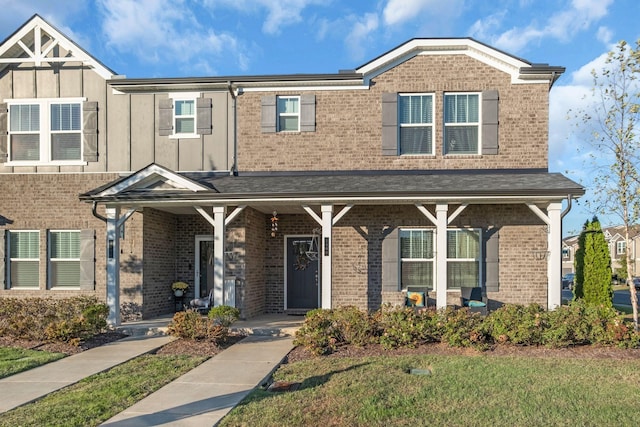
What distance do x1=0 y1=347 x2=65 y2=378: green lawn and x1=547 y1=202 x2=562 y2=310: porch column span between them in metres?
9.44

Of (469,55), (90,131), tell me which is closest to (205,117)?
(90,131)

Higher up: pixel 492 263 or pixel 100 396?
pixel 492 263

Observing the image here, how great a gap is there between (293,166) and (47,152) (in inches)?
244

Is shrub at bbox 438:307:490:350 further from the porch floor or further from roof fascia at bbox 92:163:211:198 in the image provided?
roof fascia at bbox 92:163:211:198

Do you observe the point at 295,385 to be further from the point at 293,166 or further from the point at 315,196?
the point at 293,166

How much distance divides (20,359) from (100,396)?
3111 millimetres

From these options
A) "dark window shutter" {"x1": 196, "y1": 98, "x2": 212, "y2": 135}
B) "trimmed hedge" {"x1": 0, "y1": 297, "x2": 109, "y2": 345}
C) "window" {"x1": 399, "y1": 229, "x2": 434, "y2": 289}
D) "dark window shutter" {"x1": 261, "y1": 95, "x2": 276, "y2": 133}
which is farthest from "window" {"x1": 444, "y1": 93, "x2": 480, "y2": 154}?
"trimmed hedge" {"x1": 0, "y1": 297, "x2": 109, "y2": 345}

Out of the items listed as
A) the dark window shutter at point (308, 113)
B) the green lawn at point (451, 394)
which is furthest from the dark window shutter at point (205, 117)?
the green lawn at point (451, 394)

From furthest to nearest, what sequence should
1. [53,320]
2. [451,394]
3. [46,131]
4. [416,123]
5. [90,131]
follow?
1. [46,131]
2. [90,131]
3. [416,123]
4. [53,320]
5. [451,394]

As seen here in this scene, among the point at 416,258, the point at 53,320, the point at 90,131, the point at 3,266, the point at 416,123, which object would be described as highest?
the point at 416,123

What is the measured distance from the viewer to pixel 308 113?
12.6 meters

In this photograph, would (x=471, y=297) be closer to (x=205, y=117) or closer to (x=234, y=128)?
(x=234, y=128)

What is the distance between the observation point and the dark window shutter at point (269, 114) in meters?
12.6

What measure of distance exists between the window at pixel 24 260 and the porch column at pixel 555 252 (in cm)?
1190
